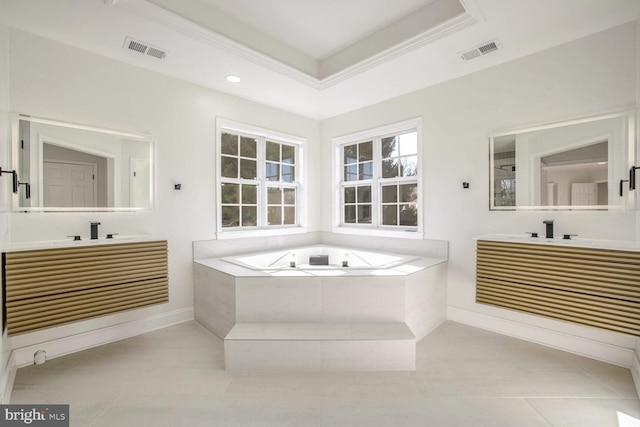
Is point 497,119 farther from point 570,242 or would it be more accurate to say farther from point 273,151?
point 273,151

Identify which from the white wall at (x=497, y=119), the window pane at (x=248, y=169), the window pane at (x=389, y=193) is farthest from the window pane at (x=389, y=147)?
the window pane at (x=248, y=169)

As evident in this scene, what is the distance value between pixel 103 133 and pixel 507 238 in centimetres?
372

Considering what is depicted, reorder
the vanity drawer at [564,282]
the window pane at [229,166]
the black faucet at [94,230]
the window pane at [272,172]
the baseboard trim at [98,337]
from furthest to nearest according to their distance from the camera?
the window pane at [272,172]
the window pane at [229,166]
the black faucet at [94,230]
the baseboard trim at [98,337]
the vanity drawer at [564,282]

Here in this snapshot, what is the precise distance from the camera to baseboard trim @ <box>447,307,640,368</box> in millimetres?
2195

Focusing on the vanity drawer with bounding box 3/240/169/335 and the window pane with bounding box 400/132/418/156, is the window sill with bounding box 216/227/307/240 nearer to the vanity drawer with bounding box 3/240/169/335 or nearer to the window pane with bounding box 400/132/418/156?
the vanity drawer with bounding box 3/240/169/335

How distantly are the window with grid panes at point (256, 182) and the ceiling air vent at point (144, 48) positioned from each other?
3.44 ft

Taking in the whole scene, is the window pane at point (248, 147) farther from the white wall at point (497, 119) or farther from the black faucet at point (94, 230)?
the black faucet at point (94, 230)

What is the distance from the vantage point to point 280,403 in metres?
1.76

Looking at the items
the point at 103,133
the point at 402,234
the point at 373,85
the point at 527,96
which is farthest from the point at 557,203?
the point at 103,133

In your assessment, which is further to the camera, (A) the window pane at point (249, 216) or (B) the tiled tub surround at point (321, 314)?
(A) the window pane at point (249, 216)

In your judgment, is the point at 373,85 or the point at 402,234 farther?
the point at 402,234

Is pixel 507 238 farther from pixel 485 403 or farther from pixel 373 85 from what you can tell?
pixel 373 85

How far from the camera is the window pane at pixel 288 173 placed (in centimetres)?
423

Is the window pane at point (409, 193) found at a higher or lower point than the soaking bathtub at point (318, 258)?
higher
